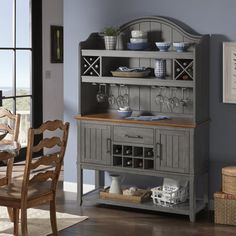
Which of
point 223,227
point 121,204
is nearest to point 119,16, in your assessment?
point 121,204

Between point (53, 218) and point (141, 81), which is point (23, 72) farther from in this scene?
point (53, 218)

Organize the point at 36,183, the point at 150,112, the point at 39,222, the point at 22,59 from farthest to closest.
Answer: the point at 22,59 → the point at 150,112 → the point at 39,222 → the point at 36,183

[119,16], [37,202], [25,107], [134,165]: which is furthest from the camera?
[25,107]

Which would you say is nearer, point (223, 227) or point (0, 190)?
point (0, 190)

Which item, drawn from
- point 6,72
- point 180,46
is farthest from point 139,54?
point 6,72

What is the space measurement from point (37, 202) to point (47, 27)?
3805 millimetres

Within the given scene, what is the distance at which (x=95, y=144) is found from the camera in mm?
5609

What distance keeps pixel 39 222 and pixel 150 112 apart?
1.40 m

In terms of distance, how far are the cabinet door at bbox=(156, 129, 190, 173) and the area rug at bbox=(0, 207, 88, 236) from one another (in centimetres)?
80

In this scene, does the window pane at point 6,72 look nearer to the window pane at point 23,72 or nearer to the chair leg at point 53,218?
the window pane at point 23,72

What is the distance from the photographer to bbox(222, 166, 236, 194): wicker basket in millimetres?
5149

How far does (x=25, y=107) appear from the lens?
7.72 m

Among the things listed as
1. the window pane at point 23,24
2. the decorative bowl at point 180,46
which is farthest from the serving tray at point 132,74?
the window pane at point 23,24

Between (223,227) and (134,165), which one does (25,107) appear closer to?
(134,165)
